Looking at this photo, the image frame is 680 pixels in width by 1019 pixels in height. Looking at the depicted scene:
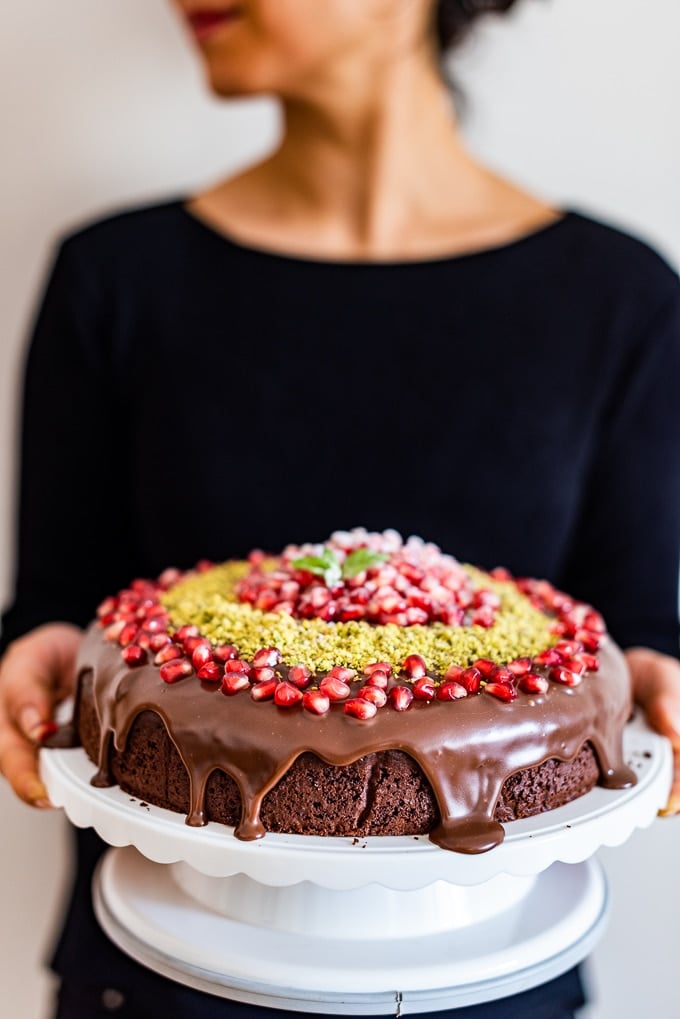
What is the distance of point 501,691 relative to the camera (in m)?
0.97

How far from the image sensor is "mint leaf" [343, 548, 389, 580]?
1.11 meters

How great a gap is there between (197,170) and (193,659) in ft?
4.26

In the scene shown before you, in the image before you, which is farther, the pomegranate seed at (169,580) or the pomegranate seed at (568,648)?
the pomegranate seed at (169,580)

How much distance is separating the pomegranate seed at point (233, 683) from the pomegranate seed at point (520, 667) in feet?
0.88

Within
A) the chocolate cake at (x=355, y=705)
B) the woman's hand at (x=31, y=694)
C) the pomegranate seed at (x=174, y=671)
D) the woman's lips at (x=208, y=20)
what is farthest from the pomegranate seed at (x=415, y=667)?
the woman's lips at (x=208, y=20)

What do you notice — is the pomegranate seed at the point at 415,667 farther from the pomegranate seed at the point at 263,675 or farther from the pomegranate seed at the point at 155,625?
the pomegranate seed at the point at 155,625

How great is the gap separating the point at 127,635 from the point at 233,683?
20cm

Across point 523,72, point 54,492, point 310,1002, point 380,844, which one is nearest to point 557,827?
point 380,844

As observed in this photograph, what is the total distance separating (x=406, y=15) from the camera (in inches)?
60.1

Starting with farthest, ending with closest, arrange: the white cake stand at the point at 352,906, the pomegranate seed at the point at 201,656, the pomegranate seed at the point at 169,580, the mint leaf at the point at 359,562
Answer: the pomegranate seed at the point at 169,580, the mint leaf at the point at 359,562, the pomegranate seed at the point at 201,656, the white cake stand at the point at 352,906

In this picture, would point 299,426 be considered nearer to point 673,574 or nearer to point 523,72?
point 673,574

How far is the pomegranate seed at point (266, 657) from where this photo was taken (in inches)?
38.4

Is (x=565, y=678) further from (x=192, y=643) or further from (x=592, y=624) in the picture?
(x=192, y=643)

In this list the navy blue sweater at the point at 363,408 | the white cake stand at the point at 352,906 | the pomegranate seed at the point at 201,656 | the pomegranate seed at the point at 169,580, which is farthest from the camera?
the navy blue sweater at the point at 363,408
